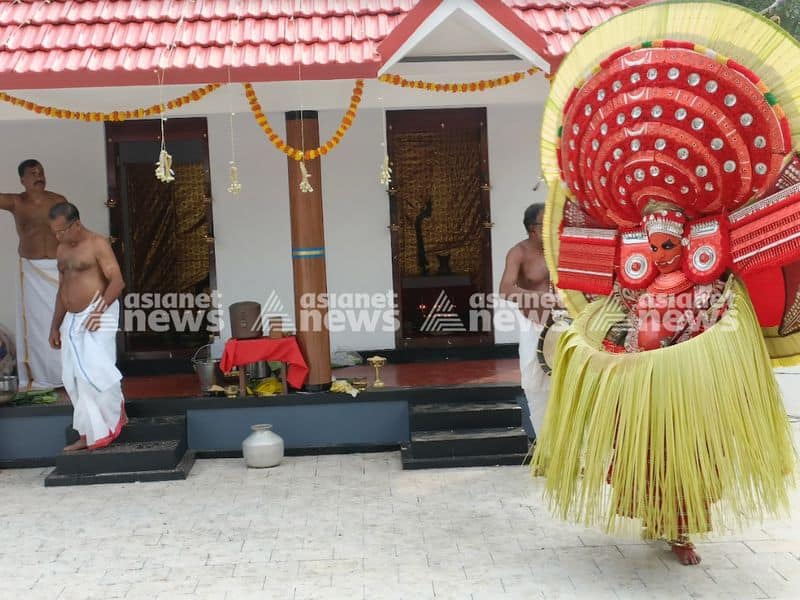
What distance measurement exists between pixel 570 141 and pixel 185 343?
5546 millimetres

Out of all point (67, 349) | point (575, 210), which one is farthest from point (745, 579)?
point (67, 349)

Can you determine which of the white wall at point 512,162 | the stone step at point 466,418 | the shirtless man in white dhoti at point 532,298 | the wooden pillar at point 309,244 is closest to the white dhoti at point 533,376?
the shirtless man in white dhoti at point 532,298

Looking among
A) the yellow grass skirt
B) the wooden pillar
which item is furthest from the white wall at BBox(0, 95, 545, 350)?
the yellow grass skirt

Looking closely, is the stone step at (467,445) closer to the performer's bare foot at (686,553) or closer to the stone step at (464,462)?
the stone step at (464,462)

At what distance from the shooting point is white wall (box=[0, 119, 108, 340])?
30.3 feet

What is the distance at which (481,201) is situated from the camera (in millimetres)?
9539

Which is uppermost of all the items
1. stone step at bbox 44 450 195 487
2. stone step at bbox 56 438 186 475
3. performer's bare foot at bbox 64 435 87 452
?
performer's bare foot at bbox 64 435 87 452

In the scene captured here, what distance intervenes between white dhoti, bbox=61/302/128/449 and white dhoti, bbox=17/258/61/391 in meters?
1.33

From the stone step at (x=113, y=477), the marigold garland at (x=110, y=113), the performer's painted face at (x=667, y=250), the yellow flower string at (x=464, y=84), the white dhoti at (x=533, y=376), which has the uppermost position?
the yellow flower string at (x=464, y=84)

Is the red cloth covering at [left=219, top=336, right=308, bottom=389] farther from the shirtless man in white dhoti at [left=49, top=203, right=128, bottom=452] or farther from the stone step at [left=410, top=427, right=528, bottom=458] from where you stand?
the stone step at [left=410, top=427, right=528, bottom=458]

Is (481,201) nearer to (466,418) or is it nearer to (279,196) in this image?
(279,196)

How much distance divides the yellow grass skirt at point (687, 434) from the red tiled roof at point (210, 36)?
9.26ft

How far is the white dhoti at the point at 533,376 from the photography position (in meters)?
7.11

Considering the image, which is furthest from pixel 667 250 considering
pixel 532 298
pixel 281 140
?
pixel 281 140
